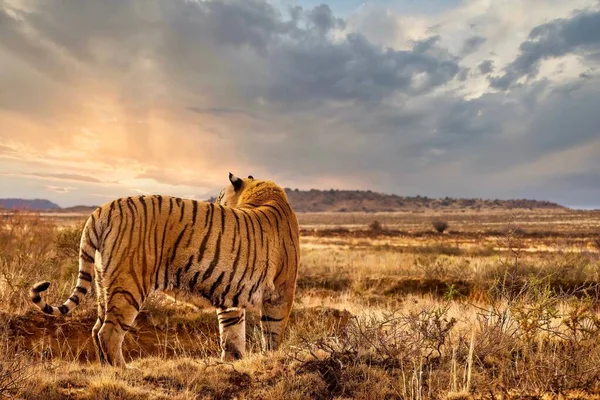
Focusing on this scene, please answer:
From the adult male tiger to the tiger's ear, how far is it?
1309 millimetres

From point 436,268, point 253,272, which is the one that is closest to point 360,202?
point 436,268

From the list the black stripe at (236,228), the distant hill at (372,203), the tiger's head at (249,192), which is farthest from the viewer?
the distant hill at (372,203)

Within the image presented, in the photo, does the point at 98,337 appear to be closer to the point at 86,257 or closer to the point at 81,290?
the point at 81,290

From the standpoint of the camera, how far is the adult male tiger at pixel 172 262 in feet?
18.1

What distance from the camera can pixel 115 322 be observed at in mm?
5508

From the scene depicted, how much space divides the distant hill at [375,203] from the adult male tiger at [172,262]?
158024mm

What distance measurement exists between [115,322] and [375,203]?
173627 mm

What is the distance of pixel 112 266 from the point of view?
5.51m

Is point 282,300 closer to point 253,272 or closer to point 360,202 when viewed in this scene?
point 253,272

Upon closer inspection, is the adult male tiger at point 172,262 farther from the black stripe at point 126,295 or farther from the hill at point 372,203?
the hill at point 372,203

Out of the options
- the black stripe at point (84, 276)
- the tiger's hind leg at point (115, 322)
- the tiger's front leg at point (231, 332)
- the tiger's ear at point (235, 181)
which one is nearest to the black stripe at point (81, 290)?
the black stripe at point (84, 276)

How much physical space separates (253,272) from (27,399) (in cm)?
277

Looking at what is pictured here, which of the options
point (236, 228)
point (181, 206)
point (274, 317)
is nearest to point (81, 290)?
point (181, 206)

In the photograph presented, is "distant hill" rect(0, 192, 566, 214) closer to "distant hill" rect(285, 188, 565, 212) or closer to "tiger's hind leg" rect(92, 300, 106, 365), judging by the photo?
"distant hill" rect(285, 188, 565, 212)
